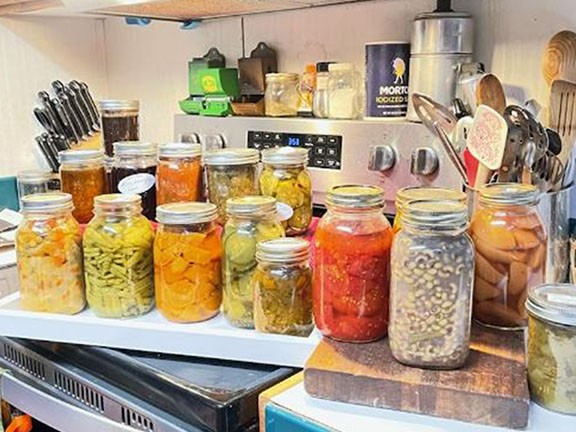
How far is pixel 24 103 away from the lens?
189 centimetres

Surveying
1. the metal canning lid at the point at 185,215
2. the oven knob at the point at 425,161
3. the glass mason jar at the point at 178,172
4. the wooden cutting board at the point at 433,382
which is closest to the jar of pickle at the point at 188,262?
the metal canning lid at the point at 185,215

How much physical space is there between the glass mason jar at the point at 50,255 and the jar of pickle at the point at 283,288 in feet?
0.97

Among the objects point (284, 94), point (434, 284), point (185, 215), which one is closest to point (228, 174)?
point (185, 215)

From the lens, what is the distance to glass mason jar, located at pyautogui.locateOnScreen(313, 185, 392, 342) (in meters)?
0.72

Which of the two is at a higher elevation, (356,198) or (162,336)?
(356,198)

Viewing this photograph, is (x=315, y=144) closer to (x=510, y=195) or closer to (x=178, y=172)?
(x=178, y=172)

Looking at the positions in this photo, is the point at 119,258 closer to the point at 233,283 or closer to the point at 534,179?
the point at 233,283

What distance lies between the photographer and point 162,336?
0.85m

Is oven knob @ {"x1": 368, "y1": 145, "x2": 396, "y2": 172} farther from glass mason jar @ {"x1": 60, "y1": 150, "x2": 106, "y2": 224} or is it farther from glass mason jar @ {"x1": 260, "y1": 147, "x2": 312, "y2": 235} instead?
glass mason jar @ {"x1": 60, "y1": 150, "x2": 106, "y2": 224}

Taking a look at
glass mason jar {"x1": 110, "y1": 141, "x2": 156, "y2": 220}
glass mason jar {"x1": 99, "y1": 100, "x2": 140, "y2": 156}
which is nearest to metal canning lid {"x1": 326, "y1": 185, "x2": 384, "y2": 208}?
glass mason jar {"x1": 110, "y1": 141, "x2": 156, "y2": 220}

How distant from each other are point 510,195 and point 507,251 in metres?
0.07

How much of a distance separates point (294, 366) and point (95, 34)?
1628 millimetres

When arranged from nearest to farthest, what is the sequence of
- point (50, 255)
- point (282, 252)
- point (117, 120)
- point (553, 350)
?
1. point (553, 350)
2. point (282, 252)
3. point (50, 255)
4. point (117, 120)

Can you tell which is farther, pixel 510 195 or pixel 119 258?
pixel 119 258
